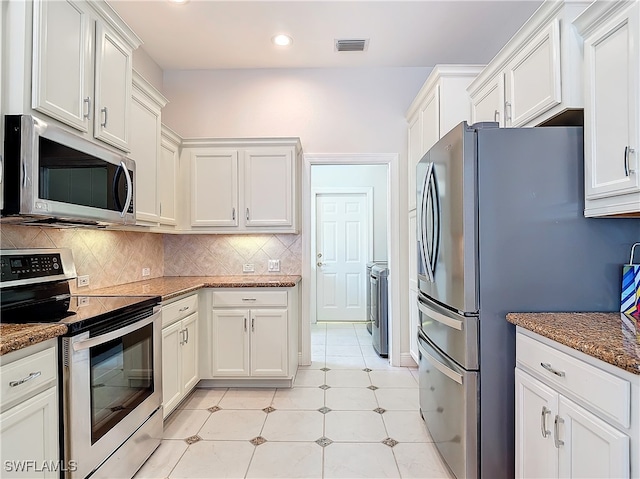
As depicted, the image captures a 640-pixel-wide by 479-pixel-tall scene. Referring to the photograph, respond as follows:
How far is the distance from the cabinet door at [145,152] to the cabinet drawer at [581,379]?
244 centimetres

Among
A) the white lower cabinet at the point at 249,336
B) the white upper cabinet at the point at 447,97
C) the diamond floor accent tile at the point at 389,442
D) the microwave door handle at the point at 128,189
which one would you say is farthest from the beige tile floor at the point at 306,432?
the white upper cabinet at the point at 447,97

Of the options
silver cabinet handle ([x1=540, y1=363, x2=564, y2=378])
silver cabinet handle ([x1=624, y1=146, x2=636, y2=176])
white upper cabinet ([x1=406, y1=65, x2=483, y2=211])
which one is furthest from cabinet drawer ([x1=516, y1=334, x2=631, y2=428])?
white upper cabinet ([x1=406, y1=65, x2=483, y2=211])

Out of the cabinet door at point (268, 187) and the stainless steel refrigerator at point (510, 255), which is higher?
the cabinet door at point (268, 187)

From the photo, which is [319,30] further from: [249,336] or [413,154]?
[249,336]

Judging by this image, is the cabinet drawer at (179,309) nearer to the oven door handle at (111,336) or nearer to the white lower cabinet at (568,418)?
the oven door handle at (111,336)

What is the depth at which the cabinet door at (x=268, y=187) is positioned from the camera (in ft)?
11.1

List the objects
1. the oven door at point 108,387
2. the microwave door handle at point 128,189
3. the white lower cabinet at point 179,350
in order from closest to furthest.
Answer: the oven door at point 108,387 → the microwave door handle at point 128,189 → the white lower cabinet at point 179,350

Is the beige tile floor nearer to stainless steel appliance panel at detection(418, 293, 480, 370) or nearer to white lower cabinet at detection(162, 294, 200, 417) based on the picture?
white lower cabinet at detection(162, 294, 200, 417)

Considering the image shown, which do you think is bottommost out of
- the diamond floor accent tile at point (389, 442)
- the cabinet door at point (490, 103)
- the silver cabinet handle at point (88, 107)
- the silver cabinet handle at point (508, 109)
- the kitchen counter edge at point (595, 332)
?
the diamond floor accent tile at point (389, 442)

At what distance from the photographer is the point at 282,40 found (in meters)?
3.16

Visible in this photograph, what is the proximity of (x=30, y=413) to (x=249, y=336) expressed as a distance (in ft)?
6.09

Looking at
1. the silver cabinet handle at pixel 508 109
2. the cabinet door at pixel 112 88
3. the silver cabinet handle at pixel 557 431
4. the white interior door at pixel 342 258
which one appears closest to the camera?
the silver cabinet handle at pixel 557 431

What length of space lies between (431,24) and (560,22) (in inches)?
54.4

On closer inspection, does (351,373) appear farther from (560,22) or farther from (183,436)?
(560,22)
